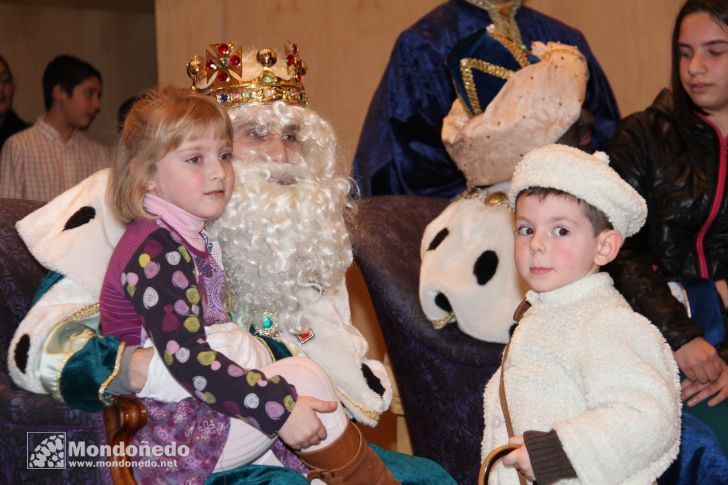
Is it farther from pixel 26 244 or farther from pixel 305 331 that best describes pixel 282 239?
pixel 26 244

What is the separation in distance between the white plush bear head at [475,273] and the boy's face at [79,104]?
271cm

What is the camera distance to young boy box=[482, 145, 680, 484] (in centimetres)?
163

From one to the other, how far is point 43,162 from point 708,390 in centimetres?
333

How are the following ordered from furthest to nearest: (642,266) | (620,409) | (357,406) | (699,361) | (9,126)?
(9,126)
(642,266)
(699,361)
(357,406)
(620,409)

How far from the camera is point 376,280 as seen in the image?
2766 mm

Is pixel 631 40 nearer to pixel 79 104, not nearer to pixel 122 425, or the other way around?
pixel 79 104

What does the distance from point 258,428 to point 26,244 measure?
66cm

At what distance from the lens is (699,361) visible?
2.46 metres

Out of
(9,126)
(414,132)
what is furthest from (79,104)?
(414,132)

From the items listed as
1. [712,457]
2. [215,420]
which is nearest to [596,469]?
[712,457]

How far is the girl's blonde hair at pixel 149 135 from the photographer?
1957 mm

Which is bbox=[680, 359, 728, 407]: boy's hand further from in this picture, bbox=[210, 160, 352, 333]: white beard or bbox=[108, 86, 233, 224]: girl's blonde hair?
bbox=[108, 86, 233, 224]: girl's blonde hair

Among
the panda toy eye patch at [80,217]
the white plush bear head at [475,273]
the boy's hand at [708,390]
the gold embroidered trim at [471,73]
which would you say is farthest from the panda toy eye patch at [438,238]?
the panda toy eye patch at [80,217]

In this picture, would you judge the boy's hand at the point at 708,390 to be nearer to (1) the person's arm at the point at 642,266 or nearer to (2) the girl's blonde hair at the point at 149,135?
(1) the person's arm at the point at 642,266
